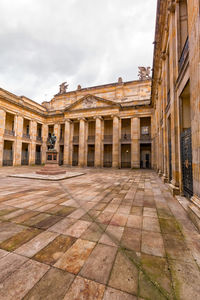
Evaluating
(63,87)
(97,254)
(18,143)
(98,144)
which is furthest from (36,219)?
(63,87)

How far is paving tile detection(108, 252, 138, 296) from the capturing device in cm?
150

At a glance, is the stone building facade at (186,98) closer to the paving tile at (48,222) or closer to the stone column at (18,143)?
the paving tile at (48,222)

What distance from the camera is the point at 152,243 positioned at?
2354 mm

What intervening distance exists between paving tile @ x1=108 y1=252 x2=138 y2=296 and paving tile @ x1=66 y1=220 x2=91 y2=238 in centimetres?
97

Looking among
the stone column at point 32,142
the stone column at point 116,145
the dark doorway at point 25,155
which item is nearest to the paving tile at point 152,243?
the stone column at point 116,145

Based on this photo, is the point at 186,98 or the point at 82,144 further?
the point at 82,144

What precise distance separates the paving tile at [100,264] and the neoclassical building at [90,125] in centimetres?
1889

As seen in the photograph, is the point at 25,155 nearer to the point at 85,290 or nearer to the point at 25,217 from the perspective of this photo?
the point at 25,217

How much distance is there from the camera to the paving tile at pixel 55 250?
1.93m

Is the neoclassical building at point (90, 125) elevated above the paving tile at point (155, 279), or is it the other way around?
the neoclassical building at point (90, 125)

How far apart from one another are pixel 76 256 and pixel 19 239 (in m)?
1.22

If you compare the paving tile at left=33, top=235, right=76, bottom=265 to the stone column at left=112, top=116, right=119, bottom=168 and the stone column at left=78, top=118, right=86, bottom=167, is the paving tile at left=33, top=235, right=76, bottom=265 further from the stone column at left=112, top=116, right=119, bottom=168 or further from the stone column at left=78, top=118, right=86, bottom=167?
the stone column at left=78, top=118, right=86, bottom=167

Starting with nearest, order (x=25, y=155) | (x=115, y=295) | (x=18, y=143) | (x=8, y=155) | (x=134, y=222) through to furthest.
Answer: (x=115, y=295) → (x=134, y=222) → (x=18, y=143) → (x=8, y=155) → (x=25, y=155)

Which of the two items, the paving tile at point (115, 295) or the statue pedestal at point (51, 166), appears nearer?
the paving tile at point (115, 295)
